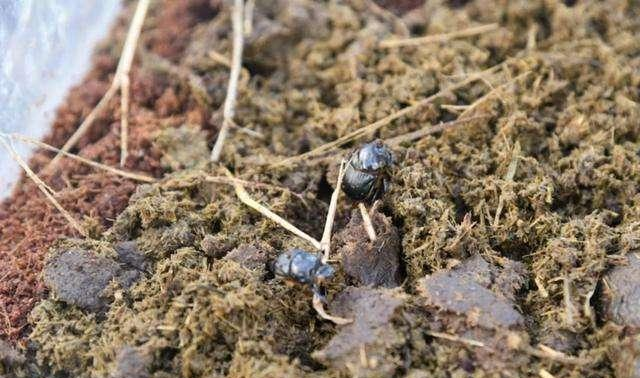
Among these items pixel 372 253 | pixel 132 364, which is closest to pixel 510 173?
pixel 372 253

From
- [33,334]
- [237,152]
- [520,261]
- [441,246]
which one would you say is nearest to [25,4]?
[237,152]

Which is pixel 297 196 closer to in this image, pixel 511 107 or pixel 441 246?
pixel 441 246

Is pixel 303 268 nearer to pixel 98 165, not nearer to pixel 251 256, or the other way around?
pixel 251 256

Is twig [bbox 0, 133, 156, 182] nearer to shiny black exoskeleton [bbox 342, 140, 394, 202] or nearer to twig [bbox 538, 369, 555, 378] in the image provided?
shiny black exoskeleton [bbox 342, 140, 394, 202]

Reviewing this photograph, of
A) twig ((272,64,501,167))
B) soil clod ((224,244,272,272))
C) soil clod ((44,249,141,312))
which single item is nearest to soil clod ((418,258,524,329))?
soil clod ((224,244,272,272))

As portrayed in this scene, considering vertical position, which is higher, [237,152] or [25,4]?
[25,4]

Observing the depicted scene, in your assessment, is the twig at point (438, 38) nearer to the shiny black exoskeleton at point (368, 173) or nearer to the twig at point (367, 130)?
the twig at point (367, 130)
